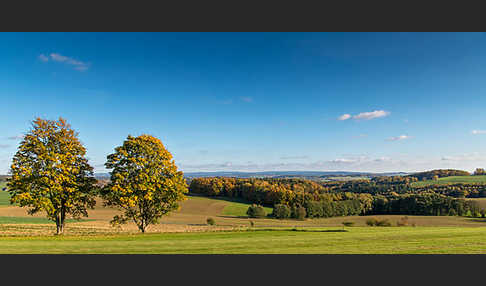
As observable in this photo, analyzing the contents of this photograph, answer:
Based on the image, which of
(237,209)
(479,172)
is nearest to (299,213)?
(237,209)

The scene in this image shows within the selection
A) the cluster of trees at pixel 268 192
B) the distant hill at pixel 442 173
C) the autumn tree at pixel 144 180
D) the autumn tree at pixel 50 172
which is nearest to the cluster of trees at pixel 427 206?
the cluster of trees at pixel 268 192

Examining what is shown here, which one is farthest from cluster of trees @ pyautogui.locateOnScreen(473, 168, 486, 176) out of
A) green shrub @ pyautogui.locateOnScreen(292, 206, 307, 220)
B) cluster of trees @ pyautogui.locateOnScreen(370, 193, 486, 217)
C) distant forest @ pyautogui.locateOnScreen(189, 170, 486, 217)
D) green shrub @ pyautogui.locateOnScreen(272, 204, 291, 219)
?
green shrub @ pyautogui.locateOnScreen(272, 204, 291, 219)

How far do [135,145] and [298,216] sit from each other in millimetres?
60514

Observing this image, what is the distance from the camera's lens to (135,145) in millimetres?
29453

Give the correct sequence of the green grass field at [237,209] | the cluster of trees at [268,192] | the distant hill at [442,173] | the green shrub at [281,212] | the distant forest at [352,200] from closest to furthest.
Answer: the green shrub at [281,212] → the distant forest at [352,200] → the green grass field at [237,209] → the cluster of trees at [268,192] → the distant hill at [442,173]

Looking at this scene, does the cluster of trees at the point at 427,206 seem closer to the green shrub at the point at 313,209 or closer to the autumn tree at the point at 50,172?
the green shrub at the point at 313,209

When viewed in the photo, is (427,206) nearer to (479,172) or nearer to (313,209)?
(313,209)

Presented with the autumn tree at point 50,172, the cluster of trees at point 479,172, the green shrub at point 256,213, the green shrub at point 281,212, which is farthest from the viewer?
the cluster of trees at point 479,172

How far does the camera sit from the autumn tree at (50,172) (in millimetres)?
26141

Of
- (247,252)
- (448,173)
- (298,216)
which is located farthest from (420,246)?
(448,173)

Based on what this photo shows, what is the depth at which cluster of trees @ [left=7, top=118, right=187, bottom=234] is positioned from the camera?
26.4 meters

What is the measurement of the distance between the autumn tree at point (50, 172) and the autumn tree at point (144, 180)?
9.57 ft

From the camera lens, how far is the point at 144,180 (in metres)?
28.8

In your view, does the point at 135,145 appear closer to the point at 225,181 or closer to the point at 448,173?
the point at 225,181
